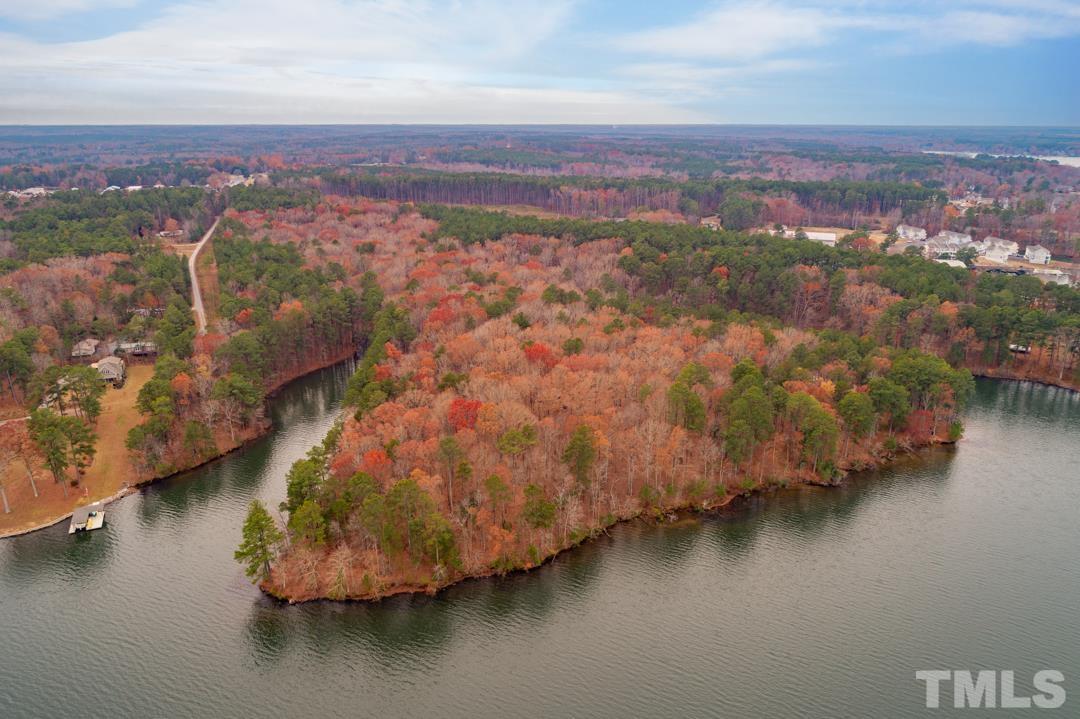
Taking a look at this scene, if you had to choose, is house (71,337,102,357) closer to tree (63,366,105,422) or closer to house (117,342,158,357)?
house (117,342,158,357)

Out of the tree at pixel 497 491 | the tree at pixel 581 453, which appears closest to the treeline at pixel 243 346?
the tree at pixel 497 491

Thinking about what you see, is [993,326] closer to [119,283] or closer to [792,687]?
[792,687]

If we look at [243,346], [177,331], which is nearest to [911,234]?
[243,346]

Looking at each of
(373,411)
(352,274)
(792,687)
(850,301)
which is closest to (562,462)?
(373,411)

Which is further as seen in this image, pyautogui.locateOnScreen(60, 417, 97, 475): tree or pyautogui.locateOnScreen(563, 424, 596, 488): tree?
pyautogui.locateOnScreen(60, 417, 97, 475): tree

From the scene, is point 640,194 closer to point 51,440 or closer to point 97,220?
point 97,220

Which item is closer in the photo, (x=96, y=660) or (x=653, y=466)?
(x=96, y=660)

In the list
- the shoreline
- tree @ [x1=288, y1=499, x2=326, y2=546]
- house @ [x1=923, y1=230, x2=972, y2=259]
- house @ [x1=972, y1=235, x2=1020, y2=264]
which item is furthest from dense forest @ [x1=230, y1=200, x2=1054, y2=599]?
house @ [x1=972, y1=235, x2=1020, y2=264]
